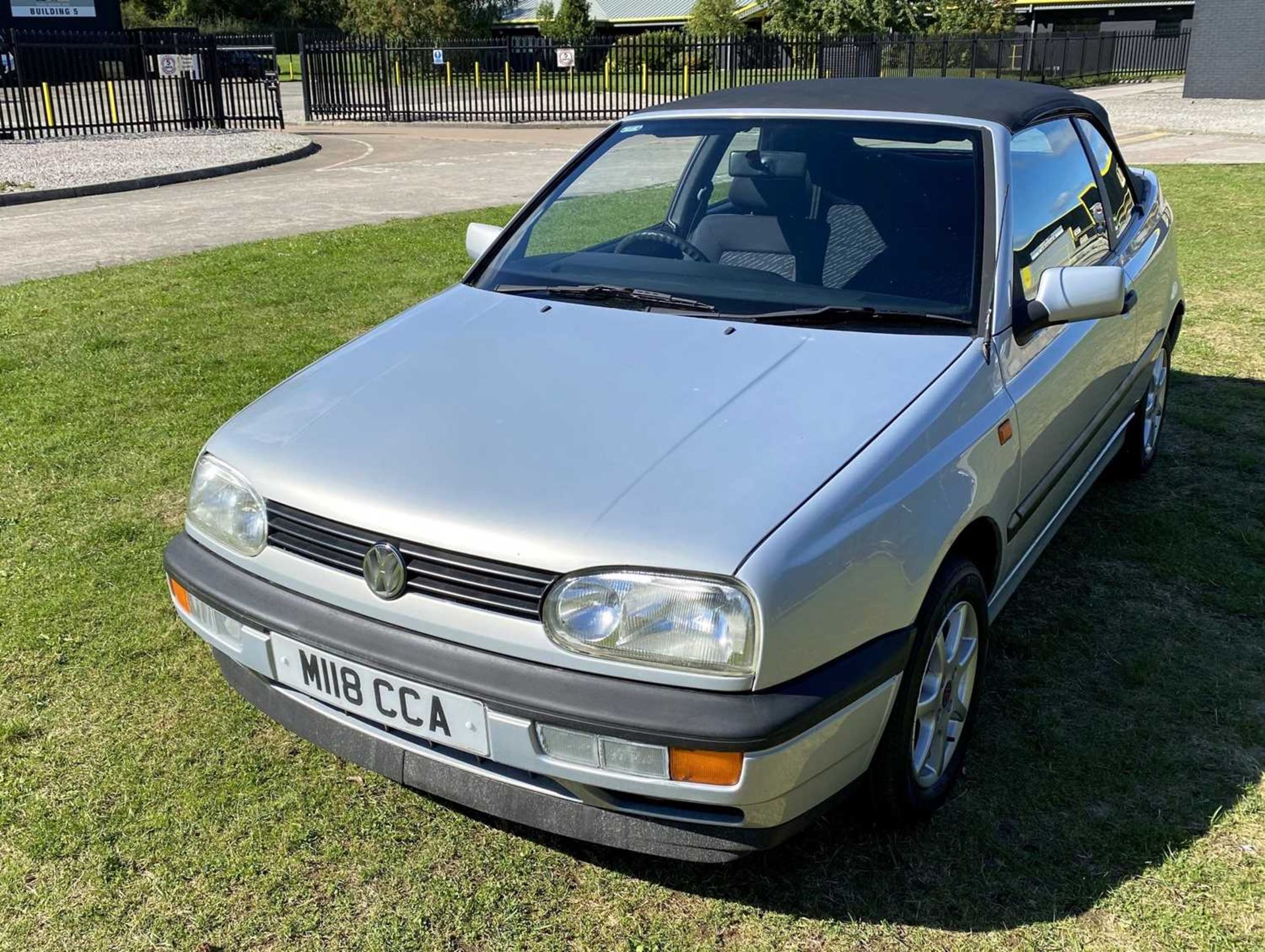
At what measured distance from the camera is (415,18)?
48.5 m

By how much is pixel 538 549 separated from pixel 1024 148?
2278 millimetres

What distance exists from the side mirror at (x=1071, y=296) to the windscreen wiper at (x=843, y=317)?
0.72ft

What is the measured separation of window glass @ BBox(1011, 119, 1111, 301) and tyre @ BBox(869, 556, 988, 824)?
965mm

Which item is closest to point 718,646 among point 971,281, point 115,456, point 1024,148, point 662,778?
point 662,778

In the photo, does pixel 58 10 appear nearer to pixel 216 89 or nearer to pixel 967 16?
pixel 216 89

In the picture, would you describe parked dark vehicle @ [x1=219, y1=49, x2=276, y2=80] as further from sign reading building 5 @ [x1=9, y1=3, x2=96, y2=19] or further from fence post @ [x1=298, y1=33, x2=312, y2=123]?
sign reading building 5 @ [x1=9, y1=3, x2=96, y2=19]

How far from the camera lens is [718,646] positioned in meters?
2.15

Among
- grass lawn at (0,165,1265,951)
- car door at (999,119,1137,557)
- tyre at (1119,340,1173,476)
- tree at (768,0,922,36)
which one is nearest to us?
grass lawn at (0,165,1265,951)

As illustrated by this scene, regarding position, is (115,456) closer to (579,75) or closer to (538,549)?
(538,549)

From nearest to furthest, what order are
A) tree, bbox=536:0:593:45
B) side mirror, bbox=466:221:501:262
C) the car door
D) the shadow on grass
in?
1. the shadow on grass
2. the car door
3. side mirror, bbox=466:221:501:262
4. tree, bbox=536:0:593:45

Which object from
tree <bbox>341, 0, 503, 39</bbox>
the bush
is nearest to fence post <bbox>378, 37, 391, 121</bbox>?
the bush

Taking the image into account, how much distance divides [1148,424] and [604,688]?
365cm

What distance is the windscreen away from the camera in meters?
3.17

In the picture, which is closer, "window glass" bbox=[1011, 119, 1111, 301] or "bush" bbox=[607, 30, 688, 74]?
"window glass" bbox=[1011, 119, 1111, 301]
